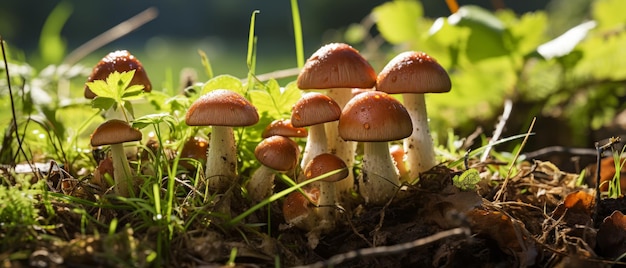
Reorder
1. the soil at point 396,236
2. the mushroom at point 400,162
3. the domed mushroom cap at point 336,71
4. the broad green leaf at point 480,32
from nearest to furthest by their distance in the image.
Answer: the soil at point 396,236 → the domed mushroom cap at point 336,71 → the mushroom at point 400,162 → the broad green leaf at point 480,32

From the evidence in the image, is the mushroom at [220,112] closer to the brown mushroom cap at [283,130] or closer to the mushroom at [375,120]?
the brown mushroom cap at [283,130]

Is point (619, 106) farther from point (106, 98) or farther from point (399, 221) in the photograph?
point (106, 98)

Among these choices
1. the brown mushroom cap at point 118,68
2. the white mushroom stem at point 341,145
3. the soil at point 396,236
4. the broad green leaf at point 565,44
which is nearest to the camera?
the soil at point 396,236

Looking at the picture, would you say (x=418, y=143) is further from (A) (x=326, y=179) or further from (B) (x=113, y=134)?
(B) (x=113, y=134)

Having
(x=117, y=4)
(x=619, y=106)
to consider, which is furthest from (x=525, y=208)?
(x=117, y=4)

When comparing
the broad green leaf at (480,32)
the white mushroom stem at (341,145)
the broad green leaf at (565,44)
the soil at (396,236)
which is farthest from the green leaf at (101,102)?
the broad green leaf at (565,44)

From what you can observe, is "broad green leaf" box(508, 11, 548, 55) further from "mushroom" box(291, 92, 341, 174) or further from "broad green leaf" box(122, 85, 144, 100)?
"broad green leaf" box(122, 85, 144, 100)

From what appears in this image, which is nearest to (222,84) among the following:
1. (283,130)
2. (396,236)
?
(283,130)
